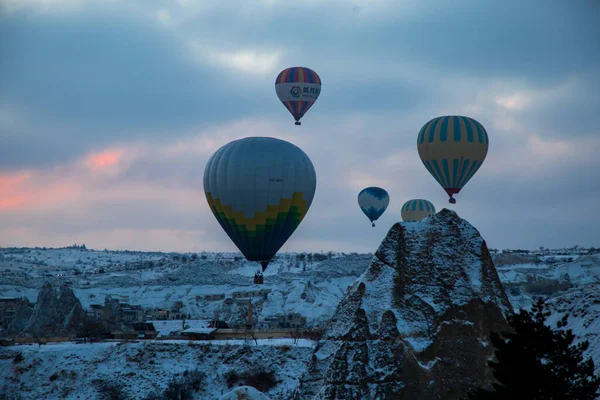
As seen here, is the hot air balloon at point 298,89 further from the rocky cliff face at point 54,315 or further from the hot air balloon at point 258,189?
the rocky cliff face at point 54,315

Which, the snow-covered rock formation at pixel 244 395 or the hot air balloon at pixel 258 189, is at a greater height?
the hot air balloon at pixel 258 189

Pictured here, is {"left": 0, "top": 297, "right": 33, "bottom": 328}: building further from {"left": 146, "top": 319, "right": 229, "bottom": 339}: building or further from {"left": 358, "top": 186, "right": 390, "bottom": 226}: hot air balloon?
{"left": 358, "top": 186, "right": 390, "bottom": 226}: hot air balloon

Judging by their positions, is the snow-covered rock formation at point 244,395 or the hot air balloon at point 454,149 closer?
the snow-covered rock formation at point 244,395

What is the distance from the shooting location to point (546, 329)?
2605cm

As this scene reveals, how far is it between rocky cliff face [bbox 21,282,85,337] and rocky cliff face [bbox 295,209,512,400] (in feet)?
256

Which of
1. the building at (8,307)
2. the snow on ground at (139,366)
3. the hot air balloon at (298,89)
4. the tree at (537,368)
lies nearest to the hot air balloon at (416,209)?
the hot air balloon at (298,89)

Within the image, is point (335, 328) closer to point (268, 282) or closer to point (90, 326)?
point (90, 326)

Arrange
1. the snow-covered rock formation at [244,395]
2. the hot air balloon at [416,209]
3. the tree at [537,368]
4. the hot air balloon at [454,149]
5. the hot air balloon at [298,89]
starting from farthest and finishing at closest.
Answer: the hot air balloon at [416,209] → the hot air balloon at [298,89] → the hot air balloon at [454,149] → the snow-covered rock formation at [244,395] → the tree at [537,368]

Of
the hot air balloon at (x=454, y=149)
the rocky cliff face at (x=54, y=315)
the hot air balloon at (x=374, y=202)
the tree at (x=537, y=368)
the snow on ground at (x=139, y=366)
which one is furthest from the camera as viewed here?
the hot air balloon at (x=374, y=202)

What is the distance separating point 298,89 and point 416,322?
208 ft

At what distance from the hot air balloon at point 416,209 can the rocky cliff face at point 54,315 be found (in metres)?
45.1

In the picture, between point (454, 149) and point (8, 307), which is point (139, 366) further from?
point (8, 307)

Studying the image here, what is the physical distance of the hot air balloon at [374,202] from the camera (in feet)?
408

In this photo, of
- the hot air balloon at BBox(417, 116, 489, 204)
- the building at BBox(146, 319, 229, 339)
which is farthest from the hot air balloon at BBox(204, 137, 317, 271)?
the building at BBox(146, 319, 229, 339)
